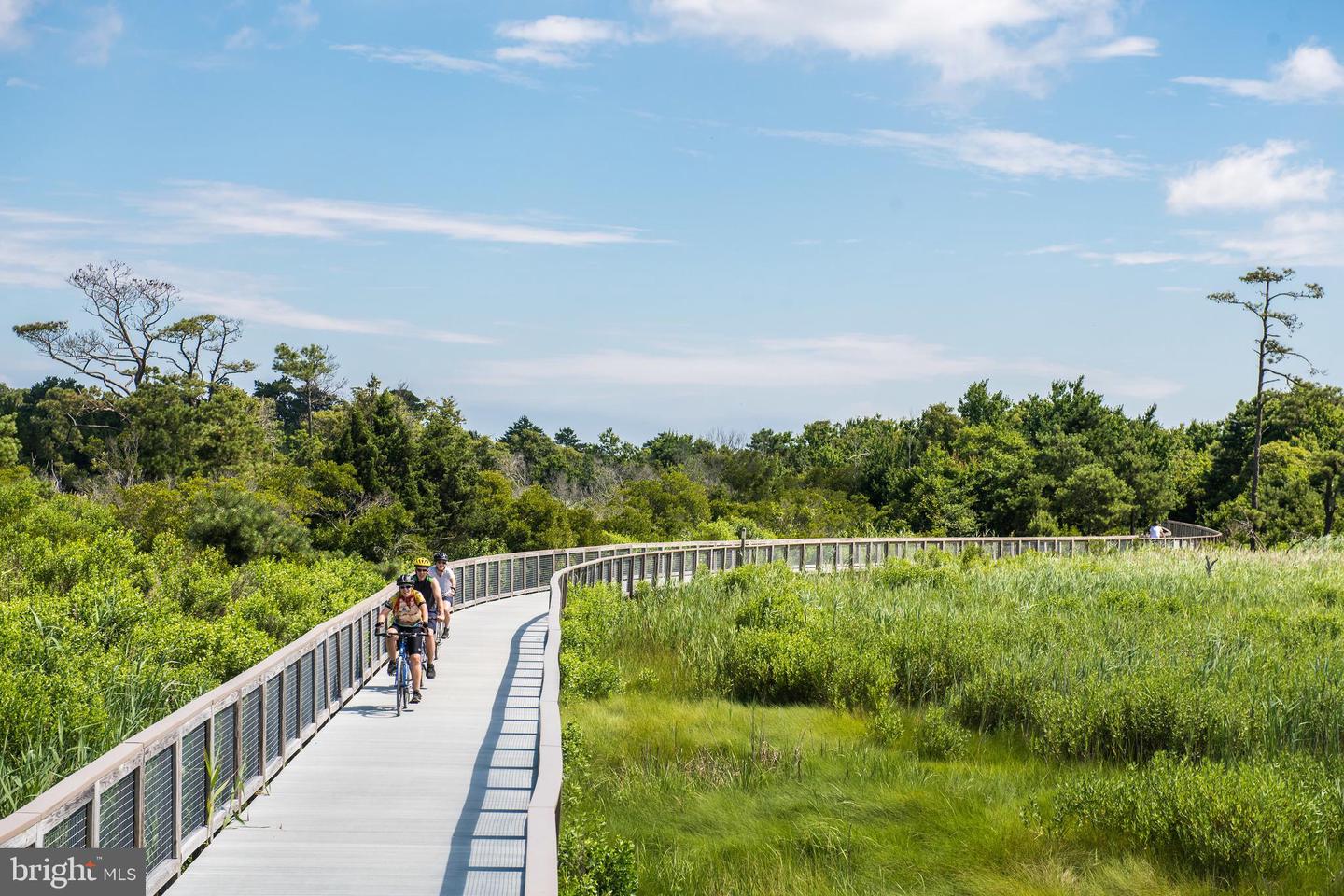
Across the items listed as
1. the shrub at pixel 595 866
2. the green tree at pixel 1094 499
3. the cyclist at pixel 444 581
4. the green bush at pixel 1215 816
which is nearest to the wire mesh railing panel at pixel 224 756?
the shrub at pixel 595 866

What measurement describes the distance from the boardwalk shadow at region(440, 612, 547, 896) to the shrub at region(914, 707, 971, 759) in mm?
4941

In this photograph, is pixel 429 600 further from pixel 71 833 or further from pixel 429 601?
pixel 71 833

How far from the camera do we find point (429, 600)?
56.1 ft

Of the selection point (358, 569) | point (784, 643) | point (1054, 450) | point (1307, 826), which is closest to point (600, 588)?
point (784, 643)

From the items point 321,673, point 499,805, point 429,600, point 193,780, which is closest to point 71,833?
point 193,780

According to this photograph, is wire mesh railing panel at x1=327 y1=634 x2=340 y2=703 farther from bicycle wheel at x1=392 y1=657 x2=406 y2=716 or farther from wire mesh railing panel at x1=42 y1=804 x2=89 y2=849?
wire mesh railing panel at x1=42 y1=804 x2=89 y2=849

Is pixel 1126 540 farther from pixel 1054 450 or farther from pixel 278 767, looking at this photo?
pixel 278 767

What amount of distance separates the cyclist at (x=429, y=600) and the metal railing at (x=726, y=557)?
5.34 ft

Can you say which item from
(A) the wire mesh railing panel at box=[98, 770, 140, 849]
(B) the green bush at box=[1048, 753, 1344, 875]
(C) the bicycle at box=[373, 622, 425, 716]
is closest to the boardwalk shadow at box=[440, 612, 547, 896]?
(C) the bicycle at box=[373, 622, 425, 716]

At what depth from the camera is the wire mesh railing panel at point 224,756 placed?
32.0 feet

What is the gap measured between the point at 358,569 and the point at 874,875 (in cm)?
2519

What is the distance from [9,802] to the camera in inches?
376

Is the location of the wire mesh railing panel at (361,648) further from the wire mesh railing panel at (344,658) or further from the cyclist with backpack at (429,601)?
the cyclist with backpack at (429,601)

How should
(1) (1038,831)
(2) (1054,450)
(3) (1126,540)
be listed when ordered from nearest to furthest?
(1) (1038,831), (3) (1126,540), (2) (1054,450)
